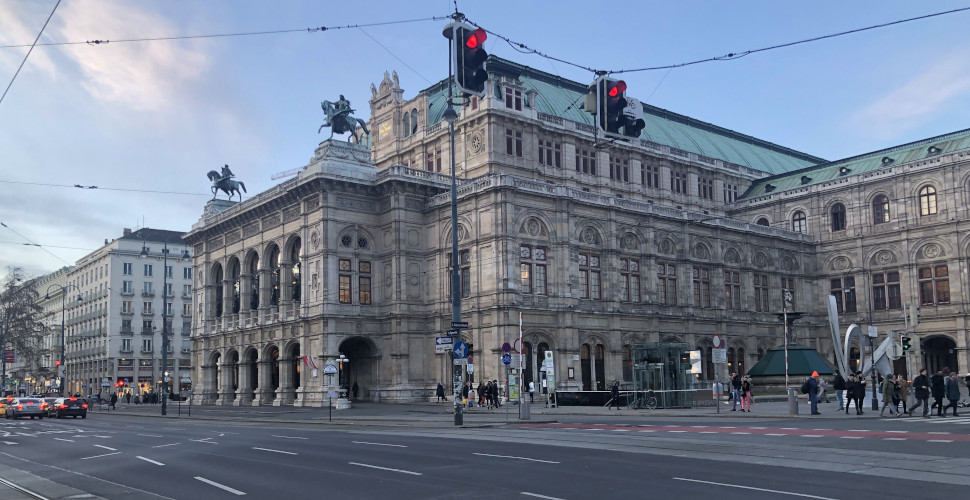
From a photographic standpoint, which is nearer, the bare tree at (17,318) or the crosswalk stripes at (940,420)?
the crosswalk stripes at (940,420)

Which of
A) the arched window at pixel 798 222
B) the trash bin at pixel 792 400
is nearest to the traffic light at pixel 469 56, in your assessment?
the trash bin at pixel 792 400

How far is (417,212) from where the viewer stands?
64562 mm

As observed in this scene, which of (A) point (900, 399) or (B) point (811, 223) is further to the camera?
(B) point (811, 223)

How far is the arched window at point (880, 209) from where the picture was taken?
76750 millimetres

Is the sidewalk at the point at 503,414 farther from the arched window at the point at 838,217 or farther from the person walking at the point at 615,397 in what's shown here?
the arched window at the point at 838,217

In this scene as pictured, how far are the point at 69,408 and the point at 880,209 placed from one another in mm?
66495

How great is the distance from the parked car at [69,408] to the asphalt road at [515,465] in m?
31.5

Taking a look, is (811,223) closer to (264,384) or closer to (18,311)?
(264,384)

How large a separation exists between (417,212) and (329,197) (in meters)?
6.56

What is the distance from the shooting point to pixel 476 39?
15.6m

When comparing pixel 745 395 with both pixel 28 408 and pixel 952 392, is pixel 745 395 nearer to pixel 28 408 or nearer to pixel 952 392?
pixel 952 392

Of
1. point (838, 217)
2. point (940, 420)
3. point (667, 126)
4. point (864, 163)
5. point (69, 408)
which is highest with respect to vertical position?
point (667, 126)

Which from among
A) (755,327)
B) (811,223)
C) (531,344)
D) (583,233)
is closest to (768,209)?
(811,223)

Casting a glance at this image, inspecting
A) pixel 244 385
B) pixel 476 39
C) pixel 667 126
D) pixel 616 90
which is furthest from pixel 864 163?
pixel 476 39
